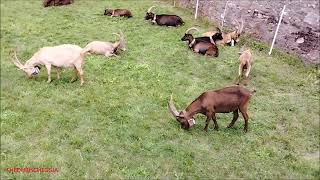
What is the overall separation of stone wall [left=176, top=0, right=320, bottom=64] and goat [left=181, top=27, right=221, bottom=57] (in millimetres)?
1697

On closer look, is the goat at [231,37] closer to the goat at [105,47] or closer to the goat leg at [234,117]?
the goat at [105,47]

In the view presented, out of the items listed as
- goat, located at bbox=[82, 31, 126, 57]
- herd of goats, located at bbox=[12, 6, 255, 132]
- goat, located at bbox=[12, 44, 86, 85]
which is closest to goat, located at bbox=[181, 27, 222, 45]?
herd of goats, located at bbox=[12, 6, 255, 132]

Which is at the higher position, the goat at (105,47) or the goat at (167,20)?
the goat at (167,20)

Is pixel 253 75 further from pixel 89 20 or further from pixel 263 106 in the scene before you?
pixel 89 20

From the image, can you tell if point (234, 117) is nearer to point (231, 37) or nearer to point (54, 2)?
point (231, 37)

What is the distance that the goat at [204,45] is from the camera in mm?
15094

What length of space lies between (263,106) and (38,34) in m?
9.68

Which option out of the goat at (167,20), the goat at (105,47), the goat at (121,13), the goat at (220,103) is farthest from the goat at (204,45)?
the goat at (220,103)

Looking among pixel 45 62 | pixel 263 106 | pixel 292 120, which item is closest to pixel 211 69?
pixel 263 106

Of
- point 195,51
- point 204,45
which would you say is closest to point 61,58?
point 195,51

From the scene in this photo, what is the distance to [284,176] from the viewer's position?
9.40 m

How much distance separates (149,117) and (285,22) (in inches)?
272

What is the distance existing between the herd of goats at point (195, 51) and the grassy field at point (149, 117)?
0.33 m

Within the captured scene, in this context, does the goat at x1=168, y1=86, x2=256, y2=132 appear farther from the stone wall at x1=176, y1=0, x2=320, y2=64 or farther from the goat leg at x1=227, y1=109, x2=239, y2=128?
the stone wall at x1=176, y1=0, x2=320, y2=64
